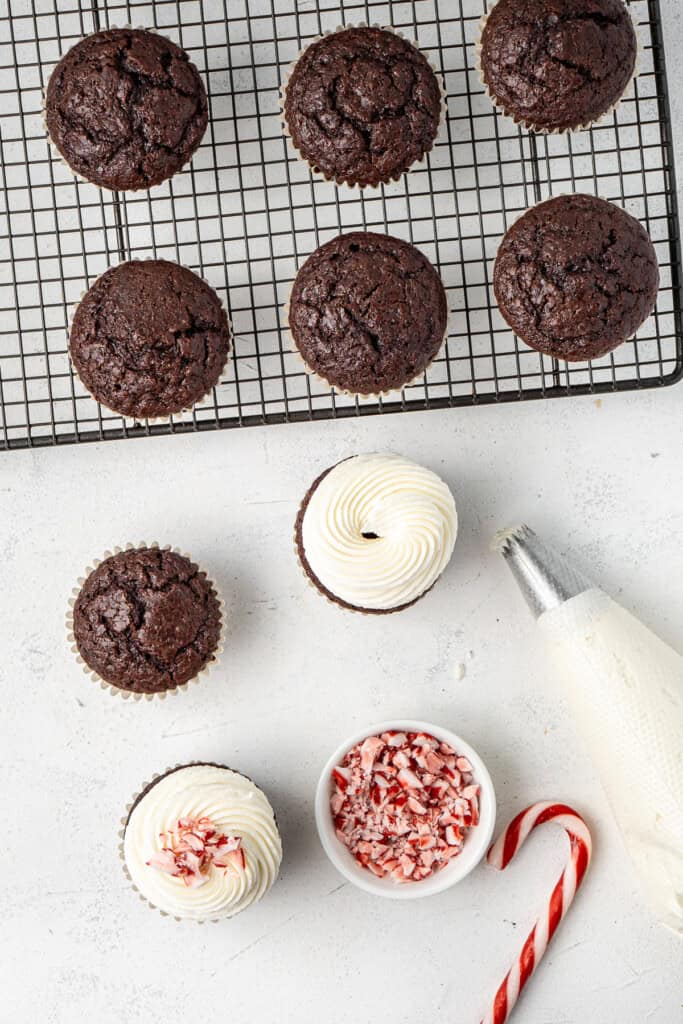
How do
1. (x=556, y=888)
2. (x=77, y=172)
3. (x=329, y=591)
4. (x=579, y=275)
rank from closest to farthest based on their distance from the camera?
(x=579, y=275), (x=77, y=172), (x=329, y=591), (x=556, y=888)

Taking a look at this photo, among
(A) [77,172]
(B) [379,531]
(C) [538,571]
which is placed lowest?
(C) [538,571]

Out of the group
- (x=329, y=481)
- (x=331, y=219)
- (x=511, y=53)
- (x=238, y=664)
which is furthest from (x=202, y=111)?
(x=238, y=664)

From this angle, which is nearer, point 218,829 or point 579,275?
point 579,275

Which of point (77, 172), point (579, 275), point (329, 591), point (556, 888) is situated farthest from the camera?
point (556, 888)

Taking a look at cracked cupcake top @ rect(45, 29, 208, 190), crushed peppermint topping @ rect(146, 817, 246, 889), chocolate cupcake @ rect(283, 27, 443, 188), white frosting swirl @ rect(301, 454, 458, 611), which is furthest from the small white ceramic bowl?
cracked cupcake top @ rect(45, 29, 208, 190)

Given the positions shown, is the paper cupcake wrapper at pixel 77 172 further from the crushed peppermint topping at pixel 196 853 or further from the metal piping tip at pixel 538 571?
the crushed peppermint topping at pixel 196 853

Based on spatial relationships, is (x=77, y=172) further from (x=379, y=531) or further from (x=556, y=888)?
(x=556, y=888)

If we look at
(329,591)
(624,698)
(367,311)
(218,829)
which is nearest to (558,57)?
(367,311)

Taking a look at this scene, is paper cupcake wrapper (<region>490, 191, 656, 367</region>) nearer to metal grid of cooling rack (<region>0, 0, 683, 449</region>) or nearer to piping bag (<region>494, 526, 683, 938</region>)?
metal grid of cooling rack (<region>0, 0, 683, 449</region>)
